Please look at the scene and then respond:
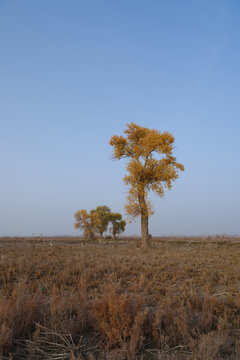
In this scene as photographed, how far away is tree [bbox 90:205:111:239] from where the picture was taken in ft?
152

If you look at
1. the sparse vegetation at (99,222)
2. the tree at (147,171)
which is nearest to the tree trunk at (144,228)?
the tree at (147,171)

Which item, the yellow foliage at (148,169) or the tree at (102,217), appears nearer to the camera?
the yellow foliage at (148,169)

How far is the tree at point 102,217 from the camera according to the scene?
46.2 metres

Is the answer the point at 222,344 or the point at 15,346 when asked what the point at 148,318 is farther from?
Answer: the point at 15,346

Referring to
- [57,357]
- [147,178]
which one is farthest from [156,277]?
[147,178]

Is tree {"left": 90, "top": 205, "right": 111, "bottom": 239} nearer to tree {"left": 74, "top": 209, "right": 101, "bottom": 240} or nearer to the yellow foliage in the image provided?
tree {"left": 74, "top": 209, "right": 101, "bottom": 240}

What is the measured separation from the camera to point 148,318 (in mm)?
4246

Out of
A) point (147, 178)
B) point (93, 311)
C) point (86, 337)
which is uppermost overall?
point (147, 178)

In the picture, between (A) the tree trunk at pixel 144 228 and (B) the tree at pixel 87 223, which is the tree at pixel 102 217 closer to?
(B) the tree at pixel 87 223

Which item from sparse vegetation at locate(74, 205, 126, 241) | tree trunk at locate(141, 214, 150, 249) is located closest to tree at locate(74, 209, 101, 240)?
sparse vegetation at locate(74, 205, 126, 241)

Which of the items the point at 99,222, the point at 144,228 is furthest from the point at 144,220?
the point at 99,222

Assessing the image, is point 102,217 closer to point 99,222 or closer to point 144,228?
point 99,222

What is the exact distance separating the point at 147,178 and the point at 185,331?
15961 mm

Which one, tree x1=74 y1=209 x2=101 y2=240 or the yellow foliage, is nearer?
the yellow foliage
